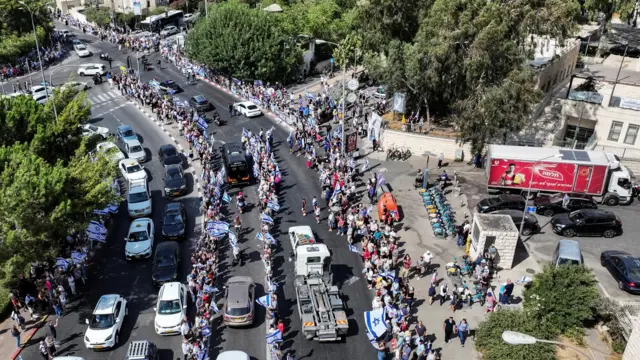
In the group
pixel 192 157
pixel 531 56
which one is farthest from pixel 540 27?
pixel 192 157

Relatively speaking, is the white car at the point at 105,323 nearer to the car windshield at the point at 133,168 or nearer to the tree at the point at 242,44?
the car windshield at the point at 133,168

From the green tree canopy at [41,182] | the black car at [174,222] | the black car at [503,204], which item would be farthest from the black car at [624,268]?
the green tree canopy at [41,182]

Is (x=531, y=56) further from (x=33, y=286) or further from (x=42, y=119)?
(x=33, y=286)

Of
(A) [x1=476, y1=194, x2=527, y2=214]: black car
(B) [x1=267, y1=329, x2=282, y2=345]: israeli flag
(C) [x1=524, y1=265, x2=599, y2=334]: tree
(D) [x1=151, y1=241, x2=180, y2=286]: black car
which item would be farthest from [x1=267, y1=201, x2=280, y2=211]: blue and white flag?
(C) [x1=524, y1=265, x2=599, y2=334]: tree

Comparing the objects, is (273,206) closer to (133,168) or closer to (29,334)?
(133,168)

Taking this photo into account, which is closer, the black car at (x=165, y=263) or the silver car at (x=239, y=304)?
the silver car at (x=239, y=304)
